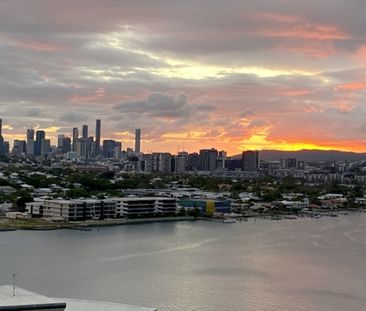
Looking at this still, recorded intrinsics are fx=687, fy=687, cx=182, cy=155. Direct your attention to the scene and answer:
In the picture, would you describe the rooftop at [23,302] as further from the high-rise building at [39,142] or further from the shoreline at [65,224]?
the high-rise building at [39,142]

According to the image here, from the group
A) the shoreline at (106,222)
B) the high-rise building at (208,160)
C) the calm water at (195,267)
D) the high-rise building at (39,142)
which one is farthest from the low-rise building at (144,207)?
the high-rise building at (39,142)

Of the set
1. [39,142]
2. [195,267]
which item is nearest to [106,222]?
[195,267]

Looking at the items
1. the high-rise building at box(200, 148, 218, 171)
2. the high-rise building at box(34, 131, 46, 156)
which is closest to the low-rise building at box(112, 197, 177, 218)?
the high-rise building at box(200, 148, 218, 171)

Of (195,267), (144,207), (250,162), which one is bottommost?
(195,267)

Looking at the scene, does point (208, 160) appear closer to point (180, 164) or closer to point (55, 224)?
point (180, 164)

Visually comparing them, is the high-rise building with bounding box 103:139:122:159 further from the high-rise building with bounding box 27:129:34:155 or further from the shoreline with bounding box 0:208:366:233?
the shoreline with bounding box 0:208:366:233

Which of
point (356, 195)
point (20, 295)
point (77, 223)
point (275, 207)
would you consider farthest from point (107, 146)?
point (20, 295)
